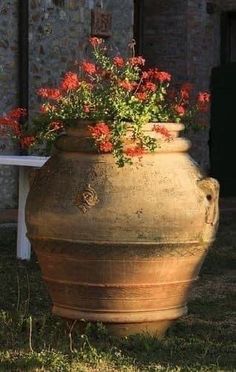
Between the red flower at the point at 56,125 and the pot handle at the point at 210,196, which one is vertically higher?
the red flower at the point at 56,125

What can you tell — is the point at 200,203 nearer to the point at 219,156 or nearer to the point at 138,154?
the point at 138,154

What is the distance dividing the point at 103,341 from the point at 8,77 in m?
6.14

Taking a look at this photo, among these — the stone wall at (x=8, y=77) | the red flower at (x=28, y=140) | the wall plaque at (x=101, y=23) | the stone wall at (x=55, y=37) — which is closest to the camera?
the red flower at (x=28, y=140)

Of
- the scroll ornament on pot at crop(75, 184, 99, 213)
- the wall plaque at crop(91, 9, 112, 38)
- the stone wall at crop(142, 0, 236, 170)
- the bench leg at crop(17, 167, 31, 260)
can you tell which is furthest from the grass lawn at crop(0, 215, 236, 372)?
the stone wall at crop(142, 0, 236, 170)

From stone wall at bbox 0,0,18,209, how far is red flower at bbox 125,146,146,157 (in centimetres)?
565

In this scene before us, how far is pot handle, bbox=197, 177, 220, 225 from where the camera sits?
4820mm

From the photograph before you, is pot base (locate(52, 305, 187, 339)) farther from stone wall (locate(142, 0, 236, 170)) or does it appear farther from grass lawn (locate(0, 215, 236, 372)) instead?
stone wall (locate(142, 0, 236, 170))

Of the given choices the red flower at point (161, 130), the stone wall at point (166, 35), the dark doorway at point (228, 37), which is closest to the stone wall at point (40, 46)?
the stone wall at point (166, 35)

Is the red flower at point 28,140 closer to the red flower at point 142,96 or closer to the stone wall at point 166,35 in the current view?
the red flower at point 142,96

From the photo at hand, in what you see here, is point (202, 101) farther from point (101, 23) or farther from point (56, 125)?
point (101, 23)

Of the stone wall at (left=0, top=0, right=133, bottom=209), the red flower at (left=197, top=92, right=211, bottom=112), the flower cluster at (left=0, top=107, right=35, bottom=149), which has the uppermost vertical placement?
the stone wall at (left=0, top=0, right=133, bottom=209)

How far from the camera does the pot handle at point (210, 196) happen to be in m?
4.82

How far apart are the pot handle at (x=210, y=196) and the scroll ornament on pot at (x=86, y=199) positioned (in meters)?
0.61

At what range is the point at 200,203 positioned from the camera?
4.77 meters
